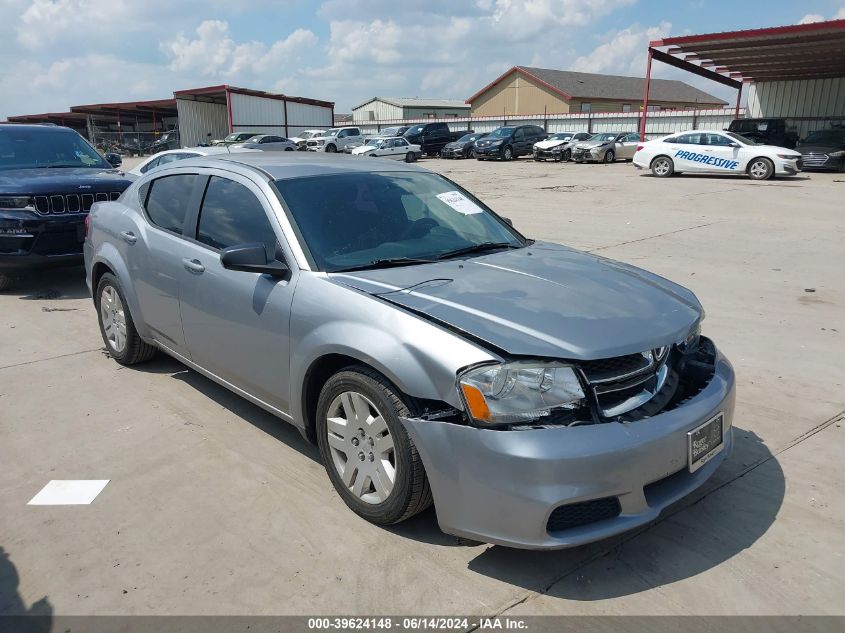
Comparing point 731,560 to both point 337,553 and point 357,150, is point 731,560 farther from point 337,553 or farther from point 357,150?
point 357,150

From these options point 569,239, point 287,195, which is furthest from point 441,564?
point 569,239

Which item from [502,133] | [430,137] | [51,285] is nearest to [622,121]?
[502,133]

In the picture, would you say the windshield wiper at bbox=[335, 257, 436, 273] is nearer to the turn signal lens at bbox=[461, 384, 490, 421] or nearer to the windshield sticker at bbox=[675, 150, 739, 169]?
the turn signal lens at bbox=[461, 384, 490, 421]

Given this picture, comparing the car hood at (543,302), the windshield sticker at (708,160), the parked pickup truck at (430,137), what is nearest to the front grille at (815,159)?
the windshield sticker at (708,160)

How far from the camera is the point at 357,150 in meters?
33.9

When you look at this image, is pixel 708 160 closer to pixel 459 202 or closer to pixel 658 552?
pixel 459 202

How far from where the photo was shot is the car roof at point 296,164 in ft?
13.2

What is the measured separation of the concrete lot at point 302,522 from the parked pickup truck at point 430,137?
33.8m

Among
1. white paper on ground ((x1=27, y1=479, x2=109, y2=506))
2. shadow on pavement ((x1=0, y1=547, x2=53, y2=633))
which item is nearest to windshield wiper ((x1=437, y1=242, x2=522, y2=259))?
white paper on ground ((x1=27, y1=479, x2=109, y2=506))

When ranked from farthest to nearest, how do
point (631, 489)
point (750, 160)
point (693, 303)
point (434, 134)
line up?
1. point (434, 134)
2. point (750, 160)
3. point (693, 303)
4. point (631, 489)

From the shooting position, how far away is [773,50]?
2569cm

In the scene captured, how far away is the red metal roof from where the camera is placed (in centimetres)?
2272

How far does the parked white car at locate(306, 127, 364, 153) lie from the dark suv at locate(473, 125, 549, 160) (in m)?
8.71

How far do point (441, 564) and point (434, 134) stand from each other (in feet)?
124
